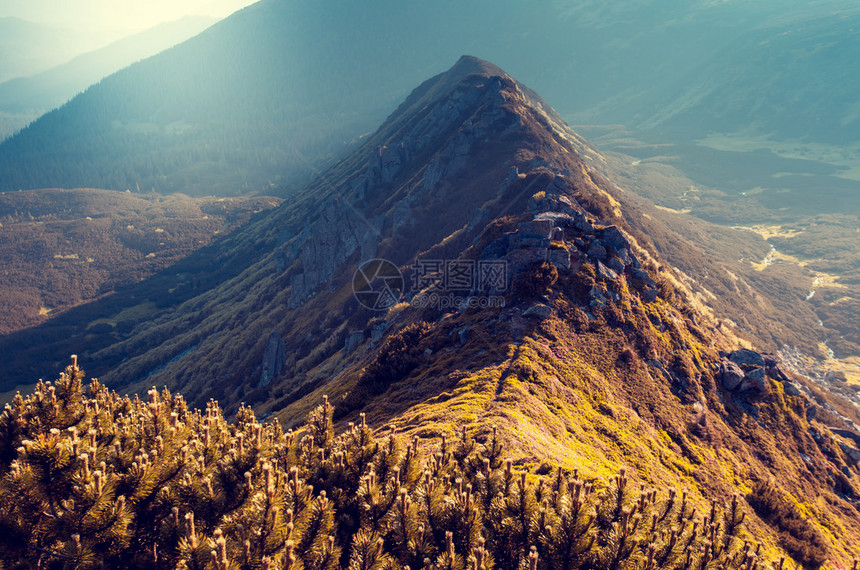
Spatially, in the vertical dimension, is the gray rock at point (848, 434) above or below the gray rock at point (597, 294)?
below

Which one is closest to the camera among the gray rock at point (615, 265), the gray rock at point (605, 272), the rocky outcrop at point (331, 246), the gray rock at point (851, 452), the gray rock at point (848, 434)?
the gray rock at point (851, 452)

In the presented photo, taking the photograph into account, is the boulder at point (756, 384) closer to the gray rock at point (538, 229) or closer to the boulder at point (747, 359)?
the boulder at point (747, 359)

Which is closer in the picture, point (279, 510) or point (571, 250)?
point (279, 510)

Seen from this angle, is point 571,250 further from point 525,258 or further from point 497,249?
point 497,249

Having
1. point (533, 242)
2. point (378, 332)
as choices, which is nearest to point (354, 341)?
point (378, 332)

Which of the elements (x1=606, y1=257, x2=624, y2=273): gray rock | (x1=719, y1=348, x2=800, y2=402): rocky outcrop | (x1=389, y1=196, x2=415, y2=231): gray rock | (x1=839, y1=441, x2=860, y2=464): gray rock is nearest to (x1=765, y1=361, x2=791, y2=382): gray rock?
(x1=719, y1=348, x2=800, y2=402): rocky outcrop

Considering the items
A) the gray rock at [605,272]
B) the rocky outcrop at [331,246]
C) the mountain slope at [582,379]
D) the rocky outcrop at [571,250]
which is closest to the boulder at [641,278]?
the rocky outcrop at [571,250]
